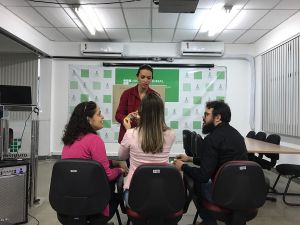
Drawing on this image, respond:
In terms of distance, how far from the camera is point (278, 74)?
518cm

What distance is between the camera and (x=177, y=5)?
3586mm

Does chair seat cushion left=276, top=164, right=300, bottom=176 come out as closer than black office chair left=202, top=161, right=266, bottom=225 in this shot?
No

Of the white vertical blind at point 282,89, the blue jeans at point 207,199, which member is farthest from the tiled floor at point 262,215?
the white vertical blind at point 282,89

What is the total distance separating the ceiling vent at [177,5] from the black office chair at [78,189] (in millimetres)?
2603

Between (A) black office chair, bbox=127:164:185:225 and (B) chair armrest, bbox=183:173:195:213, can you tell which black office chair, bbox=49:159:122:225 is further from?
(B) chair armrest, bbox=183:173:195:213

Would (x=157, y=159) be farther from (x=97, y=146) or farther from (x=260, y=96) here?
(x=260, y=96)

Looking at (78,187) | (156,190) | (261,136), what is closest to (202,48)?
(261,136)

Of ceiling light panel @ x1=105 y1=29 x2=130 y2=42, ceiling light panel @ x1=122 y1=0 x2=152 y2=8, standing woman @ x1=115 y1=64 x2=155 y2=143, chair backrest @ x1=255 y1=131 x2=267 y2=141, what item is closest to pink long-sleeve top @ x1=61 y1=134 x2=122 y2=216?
standing woman @ x1=115 y1=64 x2=155 y2=143

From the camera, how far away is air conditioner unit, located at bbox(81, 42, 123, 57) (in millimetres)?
6254

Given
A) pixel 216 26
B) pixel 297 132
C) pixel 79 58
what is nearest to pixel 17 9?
pixel 79 58

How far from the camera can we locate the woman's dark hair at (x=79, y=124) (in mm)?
1890

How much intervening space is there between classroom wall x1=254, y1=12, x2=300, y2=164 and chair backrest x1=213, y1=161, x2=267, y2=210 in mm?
3210

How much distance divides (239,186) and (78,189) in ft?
3.42

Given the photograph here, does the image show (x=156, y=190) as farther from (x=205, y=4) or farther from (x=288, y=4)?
(x=288, y=4)
